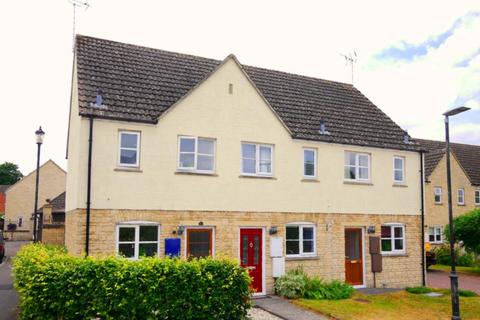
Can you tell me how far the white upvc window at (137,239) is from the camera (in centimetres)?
1571

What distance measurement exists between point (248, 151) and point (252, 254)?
3.97 meters

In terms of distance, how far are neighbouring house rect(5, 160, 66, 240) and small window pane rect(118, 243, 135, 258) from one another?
49.1 metres

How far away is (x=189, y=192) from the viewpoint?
55.2 ft

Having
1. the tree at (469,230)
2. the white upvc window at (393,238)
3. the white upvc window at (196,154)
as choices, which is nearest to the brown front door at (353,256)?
the white upvc window at (393,238)

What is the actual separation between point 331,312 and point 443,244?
23774mm

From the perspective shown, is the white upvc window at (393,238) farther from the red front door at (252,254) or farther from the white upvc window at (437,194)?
the white upvc window at (437,194)

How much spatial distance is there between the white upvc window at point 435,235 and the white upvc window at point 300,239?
21.2m

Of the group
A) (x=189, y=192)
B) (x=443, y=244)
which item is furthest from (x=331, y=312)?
(x=443, y=244)

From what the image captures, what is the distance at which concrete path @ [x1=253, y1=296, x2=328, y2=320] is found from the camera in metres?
14.5

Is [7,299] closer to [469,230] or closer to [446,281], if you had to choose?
[446,281]

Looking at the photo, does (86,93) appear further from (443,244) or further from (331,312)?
(443,244)

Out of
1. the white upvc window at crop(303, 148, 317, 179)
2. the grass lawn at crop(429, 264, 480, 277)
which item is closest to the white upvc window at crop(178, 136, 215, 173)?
the white upvc window at crop(303, 148, 317, 179)

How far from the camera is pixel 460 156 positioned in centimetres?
4362

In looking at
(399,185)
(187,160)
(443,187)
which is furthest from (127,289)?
(443,187)
